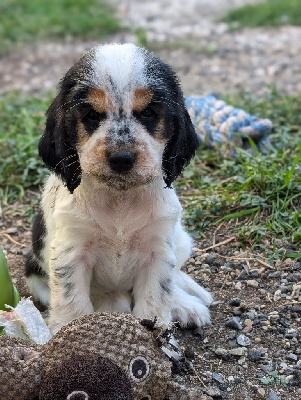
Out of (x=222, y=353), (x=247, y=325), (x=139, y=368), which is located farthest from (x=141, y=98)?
(x=247, y=325)

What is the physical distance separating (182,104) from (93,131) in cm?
74

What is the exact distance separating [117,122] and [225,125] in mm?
3838

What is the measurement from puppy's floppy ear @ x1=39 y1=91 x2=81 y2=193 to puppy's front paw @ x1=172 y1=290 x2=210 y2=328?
1.35 meters

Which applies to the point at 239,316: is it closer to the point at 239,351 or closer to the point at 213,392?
the point at 239,351

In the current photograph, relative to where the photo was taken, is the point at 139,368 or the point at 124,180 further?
the point at 124,180

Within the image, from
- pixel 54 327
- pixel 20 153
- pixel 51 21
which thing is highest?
pixel 54 327

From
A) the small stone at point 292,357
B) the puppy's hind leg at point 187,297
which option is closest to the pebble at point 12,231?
the puppy's hind leg at point 187,297

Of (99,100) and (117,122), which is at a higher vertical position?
(99,100)

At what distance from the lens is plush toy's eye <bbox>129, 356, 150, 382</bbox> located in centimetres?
406

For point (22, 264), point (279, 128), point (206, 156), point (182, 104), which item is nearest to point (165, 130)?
point (182, 104)

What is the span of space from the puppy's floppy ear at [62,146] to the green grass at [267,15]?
11.6 metres

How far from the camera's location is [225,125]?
8.31 metres

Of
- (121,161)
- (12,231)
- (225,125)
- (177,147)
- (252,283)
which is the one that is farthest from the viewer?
(225,125)

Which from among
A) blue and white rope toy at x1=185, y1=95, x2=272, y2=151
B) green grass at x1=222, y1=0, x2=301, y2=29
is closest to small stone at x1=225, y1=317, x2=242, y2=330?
blue and white rope toy at x1=185, y1=95, x2=272, y2=151
